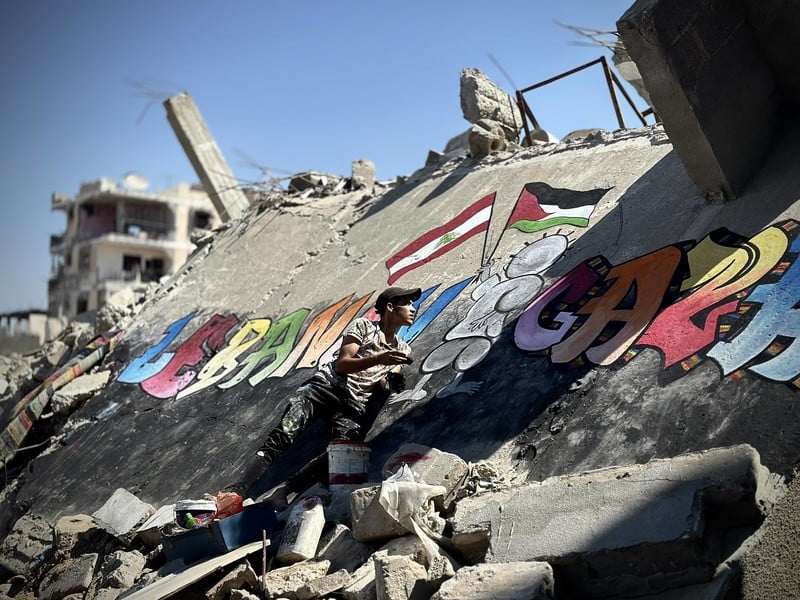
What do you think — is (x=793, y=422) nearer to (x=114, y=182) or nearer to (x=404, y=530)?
(x=404, y=530)

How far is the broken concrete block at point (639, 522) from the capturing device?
402 centimetres

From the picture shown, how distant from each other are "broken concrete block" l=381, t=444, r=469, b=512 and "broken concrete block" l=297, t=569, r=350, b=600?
2.21ft

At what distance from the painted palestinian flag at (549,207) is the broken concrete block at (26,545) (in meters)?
4.96

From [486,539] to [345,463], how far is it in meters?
1.53

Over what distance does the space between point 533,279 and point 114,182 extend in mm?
48091

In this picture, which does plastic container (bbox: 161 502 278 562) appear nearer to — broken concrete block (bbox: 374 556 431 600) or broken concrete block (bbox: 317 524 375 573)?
broken concrete block (bbox: 317 524 375 573)

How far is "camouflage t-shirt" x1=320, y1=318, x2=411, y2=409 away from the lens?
20.5 ft

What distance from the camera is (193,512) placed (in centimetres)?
595

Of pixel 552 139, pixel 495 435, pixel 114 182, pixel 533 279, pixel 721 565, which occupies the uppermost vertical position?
pixel 114 182

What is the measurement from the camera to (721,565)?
13.1 ft

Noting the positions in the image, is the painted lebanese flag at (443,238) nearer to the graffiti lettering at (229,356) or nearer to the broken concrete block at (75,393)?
the graffiti lettering at (229,356)

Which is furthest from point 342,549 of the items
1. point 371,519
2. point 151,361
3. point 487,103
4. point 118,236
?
point 118,236

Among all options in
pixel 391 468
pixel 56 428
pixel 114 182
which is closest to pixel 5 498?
pixel 56 428

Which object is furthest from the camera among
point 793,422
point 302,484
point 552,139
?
point 552,139
